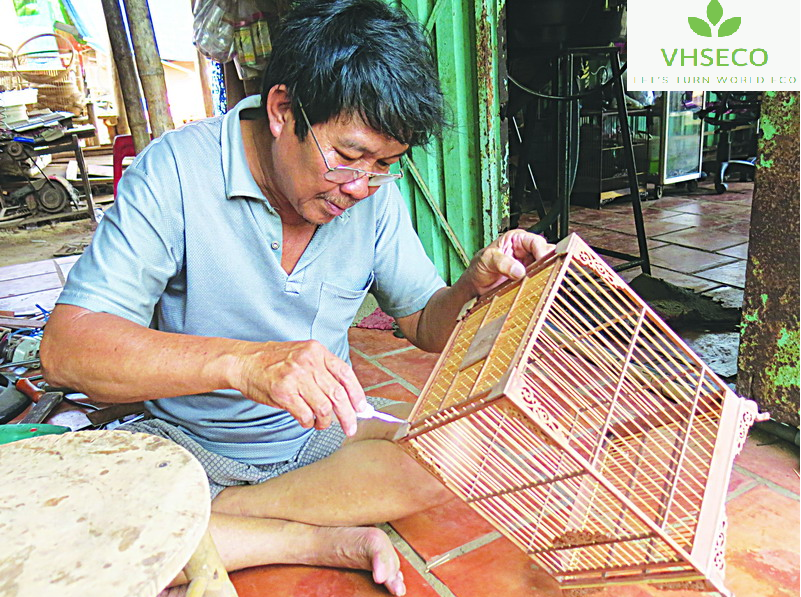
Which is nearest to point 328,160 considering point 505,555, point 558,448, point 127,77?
point 558,448

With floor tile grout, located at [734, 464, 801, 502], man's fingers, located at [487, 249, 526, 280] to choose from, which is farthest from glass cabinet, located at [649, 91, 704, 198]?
man's fingers, located at [487, 249, 526, 280]

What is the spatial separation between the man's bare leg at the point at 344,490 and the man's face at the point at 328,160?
56 centimetres

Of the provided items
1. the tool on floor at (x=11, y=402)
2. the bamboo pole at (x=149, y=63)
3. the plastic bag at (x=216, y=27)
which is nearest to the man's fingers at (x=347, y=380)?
the tool on floor at (x=11, y=402)

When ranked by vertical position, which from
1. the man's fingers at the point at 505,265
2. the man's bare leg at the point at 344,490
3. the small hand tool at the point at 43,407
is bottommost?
the small hand tool at the point at 43,407

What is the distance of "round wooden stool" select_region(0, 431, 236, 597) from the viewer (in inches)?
29.3

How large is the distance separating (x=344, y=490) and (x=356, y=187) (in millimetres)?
693

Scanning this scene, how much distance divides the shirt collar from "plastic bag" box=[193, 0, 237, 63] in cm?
258

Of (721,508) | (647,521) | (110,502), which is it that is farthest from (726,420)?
(110,502)

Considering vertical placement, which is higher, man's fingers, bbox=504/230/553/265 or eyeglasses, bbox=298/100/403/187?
eyeglasses, bbox=298/100/403/187

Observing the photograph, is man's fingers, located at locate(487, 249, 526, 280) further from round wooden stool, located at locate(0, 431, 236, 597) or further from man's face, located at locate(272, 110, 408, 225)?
round wooden stool, located at locate(0, 431, 236, 597)

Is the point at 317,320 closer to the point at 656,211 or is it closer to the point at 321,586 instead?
the point at 321,586

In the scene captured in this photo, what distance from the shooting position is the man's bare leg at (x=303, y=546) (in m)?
1.36

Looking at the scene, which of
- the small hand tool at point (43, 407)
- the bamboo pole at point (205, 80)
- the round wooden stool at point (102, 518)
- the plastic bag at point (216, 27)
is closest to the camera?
the round wooden stool at point (102, 518)

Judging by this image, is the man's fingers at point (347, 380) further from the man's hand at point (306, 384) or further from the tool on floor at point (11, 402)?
the tool on floor at point (11, 402)
